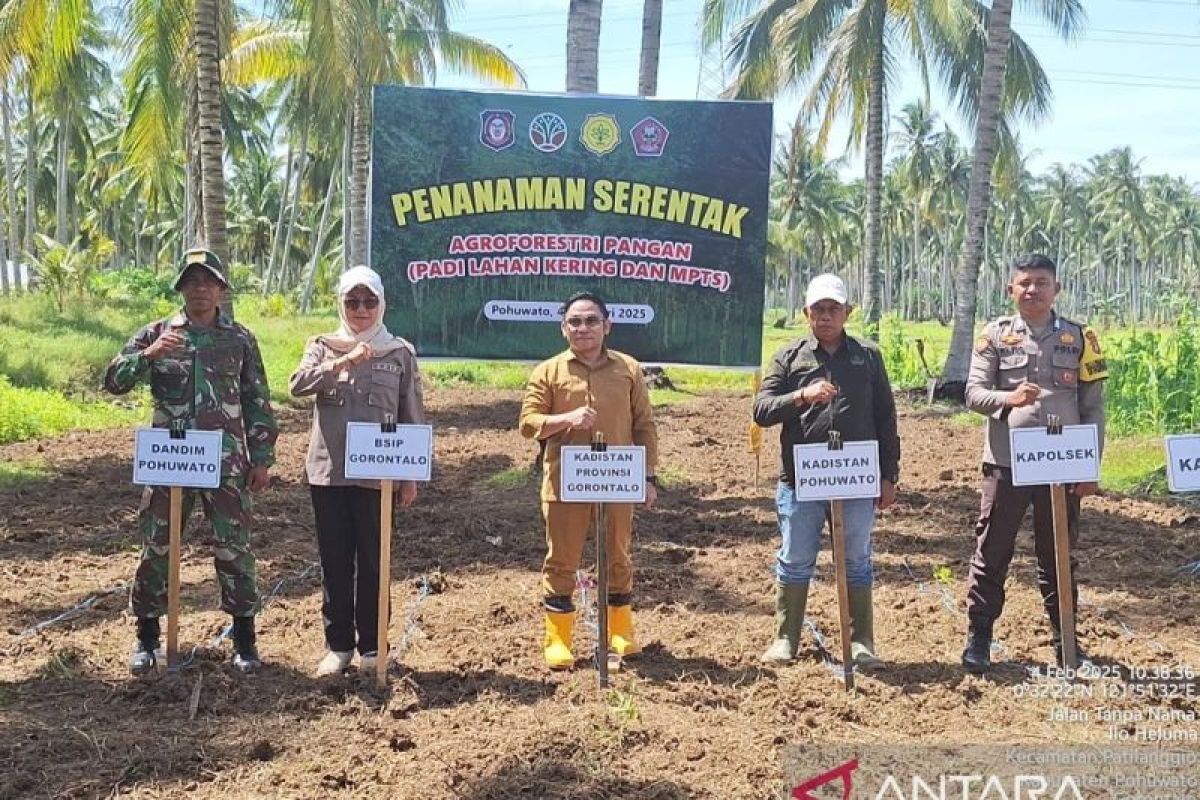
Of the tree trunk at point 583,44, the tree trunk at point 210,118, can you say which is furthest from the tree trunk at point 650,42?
the tree trunk at point 210,118

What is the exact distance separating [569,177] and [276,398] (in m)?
9.40

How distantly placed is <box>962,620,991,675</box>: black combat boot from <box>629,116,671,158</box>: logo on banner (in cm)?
467

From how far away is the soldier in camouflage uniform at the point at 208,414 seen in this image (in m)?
4.68

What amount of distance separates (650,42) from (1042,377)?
10903 millimetres

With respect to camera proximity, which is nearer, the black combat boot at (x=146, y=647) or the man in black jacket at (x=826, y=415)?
the man in black jacket at (x=826, y=415)

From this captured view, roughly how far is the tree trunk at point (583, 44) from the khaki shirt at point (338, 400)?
6.76 metres

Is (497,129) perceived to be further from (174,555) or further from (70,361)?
(70,361)

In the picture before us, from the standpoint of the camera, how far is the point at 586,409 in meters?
4.65

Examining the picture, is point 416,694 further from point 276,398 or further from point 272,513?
point 276,398

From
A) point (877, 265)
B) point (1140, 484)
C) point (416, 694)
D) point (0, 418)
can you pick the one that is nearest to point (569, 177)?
point (416, 694)

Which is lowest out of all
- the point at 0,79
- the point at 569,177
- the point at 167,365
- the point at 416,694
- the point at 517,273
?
the point at 416,694

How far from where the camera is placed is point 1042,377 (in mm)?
4891

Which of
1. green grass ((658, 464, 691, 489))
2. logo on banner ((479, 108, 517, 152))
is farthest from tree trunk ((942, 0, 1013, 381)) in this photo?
logo on banner ((479, 108, 517, 152))

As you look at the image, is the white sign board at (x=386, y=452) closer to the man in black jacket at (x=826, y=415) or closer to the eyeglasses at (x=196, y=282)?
the eyeglasses at (x=196, y=282)
